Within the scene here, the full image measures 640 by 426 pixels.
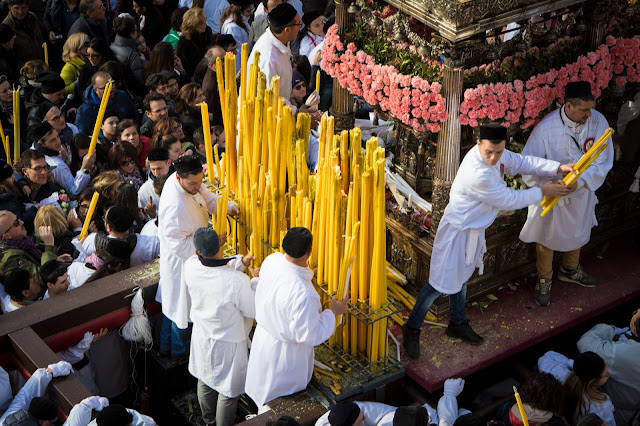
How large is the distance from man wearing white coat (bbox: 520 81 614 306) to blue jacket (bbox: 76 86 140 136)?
417cm

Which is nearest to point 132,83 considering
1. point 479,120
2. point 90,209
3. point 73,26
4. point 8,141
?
point 73,26

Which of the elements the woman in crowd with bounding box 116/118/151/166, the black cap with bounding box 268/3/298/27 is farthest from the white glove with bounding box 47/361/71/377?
the black cap with bounding box 268/3/298/27

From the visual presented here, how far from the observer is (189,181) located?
230 inches

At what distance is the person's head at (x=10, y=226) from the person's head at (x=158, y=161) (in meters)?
1.22

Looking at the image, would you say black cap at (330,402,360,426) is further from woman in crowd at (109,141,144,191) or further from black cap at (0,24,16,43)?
black cap at (0,24,16,43)

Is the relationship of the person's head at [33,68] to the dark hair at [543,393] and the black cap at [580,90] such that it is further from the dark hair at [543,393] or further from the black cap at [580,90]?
the dark hair at [543,393]

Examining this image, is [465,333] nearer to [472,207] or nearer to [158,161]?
[472,207]

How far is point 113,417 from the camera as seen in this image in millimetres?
4887

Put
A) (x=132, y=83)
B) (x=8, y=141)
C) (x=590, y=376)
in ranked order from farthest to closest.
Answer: (x=132, y=83), (x=8, y=141), (x=590, y=376)

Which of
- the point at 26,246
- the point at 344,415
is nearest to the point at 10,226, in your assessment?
the point at 26,246

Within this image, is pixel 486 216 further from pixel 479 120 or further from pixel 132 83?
pixel 132 83

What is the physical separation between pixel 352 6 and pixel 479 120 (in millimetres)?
1612

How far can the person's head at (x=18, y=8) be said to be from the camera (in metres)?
10.1

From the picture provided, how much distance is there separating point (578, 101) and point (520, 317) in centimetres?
168
